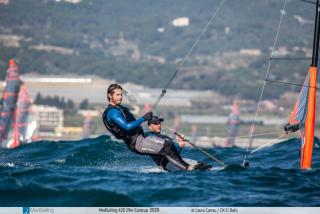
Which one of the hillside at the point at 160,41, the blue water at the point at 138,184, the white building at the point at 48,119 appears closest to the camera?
the blue water at the point at 138,184

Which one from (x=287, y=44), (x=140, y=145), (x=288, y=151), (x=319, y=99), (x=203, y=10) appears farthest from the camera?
(x=203, y=10)

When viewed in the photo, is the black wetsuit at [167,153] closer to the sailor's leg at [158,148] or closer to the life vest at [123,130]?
the sailor's leg at [158,148]

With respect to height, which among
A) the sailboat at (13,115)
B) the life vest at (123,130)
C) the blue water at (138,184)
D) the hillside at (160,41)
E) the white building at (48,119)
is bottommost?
the blue water at (138,184)

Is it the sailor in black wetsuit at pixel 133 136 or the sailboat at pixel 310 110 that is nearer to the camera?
the sailboat at pixel 310 110


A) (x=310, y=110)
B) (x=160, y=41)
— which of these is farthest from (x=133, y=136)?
(x=160, y=41)

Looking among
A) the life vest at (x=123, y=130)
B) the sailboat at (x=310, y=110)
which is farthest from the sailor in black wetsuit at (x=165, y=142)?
the sailboat at (x=310, y=110)

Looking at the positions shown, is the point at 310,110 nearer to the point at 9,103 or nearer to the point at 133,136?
the point at 133,136

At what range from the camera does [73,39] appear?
9931 cm

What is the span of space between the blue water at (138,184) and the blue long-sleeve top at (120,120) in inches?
20.9

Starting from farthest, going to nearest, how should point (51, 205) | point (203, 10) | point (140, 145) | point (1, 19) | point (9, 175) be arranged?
1. point (203, 10)
2. point (1, 19)
3. point (140, 145)
4. point (9, 175)
5. point (51, 205)

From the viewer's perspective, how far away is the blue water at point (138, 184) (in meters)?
9.91

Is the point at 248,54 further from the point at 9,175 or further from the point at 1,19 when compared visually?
the point at 9,175

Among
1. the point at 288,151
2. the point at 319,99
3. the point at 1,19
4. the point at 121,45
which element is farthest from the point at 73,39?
the point at 288,151

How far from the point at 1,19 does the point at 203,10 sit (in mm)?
34829
